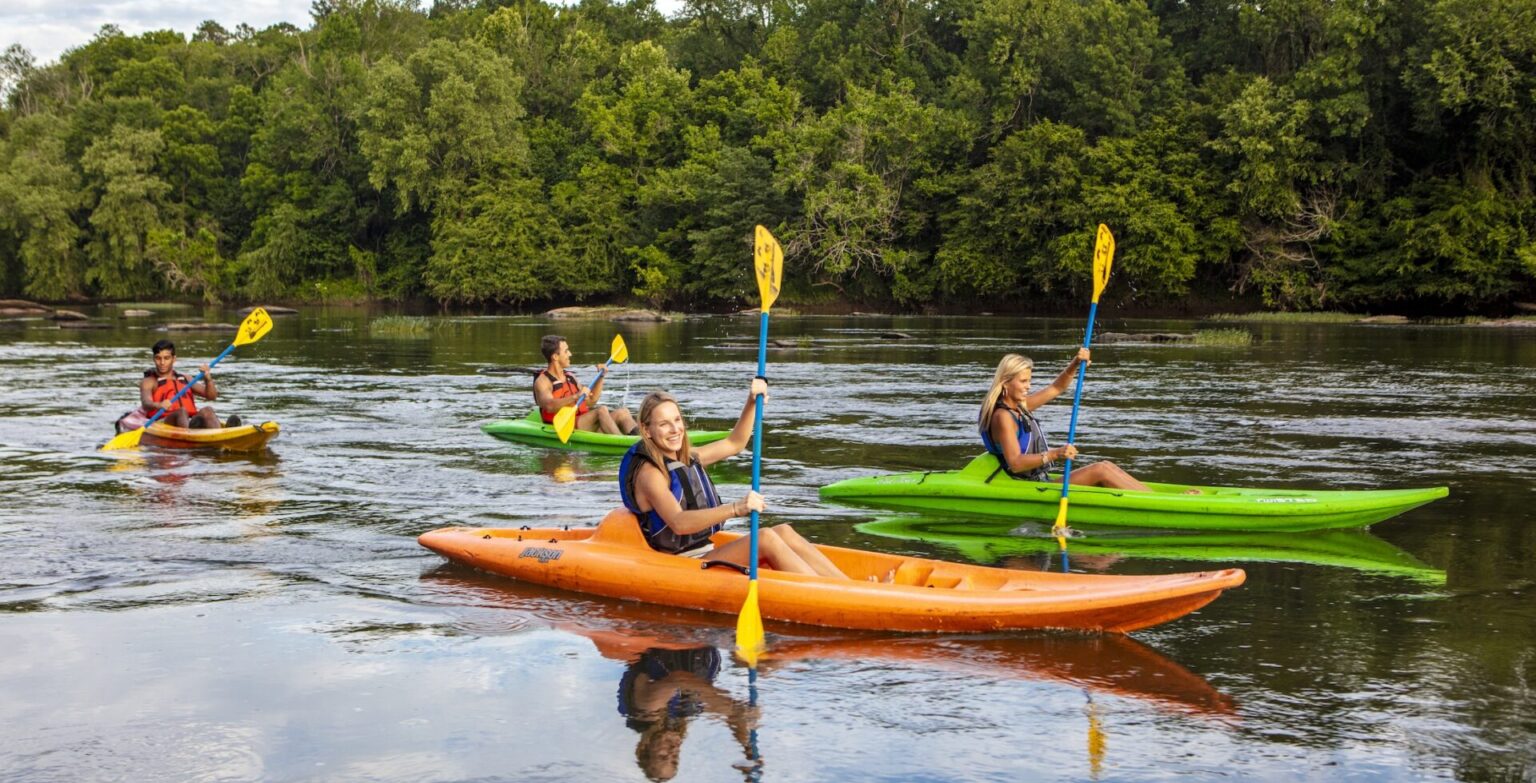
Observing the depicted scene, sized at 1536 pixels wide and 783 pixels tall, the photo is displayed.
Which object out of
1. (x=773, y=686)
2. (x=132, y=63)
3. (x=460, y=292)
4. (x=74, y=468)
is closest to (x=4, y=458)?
(x=74, y=468)

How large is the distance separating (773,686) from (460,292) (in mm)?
52604

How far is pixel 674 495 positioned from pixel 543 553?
0.97 metres

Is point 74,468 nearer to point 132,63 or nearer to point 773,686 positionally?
point 773,686

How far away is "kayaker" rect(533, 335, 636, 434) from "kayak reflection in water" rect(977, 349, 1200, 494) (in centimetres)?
474

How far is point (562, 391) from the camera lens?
43.7 feet

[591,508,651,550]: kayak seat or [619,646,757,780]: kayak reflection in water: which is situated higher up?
[591,508,651,550]: kayak seat

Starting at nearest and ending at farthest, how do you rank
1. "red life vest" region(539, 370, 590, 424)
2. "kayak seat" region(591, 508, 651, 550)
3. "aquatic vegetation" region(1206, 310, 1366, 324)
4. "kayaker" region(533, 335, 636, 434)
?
1. "kayak seat" region(591, 508, 651, 550)
2. "kayaker" region(533, 335, 636, 434)
3. "red life vest" region(539, 370, 590, 424)
4. "aquatic vegetation" region(1206, 310, 1366, 324)

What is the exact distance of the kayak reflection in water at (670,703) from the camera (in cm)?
478

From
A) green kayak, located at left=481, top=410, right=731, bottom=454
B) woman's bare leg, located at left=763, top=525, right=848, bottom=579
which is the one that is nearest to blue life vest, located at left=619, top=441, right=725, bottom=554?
woman's bare leg, located at left=763, top=525, right=848, bottom=579

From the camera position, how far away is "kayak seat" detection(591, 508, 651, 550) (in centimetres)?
684

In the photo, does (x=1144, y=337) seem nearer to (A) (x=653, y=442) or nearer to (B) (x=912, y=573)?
(B) (x=912, y=573)

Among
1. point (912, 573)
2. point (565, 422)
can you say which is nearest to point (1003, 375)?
point (912, 573)

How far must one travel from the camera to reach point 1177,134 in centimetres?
4284

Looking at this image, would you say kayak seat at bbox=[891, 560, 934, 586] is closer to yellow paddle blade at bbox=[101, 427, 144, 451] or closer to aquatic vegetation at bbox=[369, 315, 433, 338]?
yellow paddle blade at bbox=[101, 427, 144, 451]
